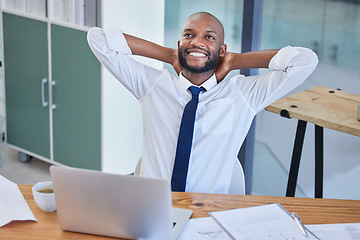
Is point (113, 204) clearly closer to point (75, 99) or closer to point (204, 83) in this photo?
point (204, 83)

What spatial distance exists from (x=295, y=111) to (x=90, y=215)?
129 cm

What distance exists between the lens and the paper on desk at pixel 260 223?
1.49 meters

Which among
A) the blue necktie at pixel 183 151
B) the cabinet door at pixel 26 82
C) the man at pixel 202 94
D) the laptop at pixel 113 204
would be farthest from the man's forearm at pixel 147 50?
the cabinet door at pixel 26 82

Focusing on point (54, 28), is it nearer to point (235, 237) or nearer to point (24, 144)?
point (24, 144)

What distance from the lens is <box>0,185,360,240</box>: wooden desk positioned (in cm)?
148

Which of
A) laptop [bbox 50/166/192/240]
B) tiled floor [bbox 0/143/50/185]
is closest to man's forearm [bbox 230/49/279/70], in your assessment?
laptop [bbox 50/166/192/240]

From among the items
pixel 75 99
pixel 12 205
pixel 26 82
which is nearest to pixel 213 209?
pixel 12 205

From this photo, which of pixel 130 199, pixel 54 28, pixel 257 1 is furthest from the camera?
pixel 54 28

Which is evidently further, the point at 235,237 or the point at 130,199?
the point at 235,237

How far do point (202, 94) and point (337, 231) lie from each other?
818mm

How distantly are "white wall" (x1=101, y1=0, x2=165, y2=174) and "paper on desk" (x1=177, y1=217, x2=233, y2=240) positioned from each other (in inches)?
75.4

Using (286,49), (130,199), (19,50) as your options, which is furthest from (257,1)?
(130,199)

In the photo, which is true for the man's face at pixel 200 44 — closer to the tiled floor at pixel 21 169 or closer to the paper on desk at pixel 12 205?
the paper on desk at pixel 12 205

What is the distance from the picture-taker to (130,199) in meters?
1.35
